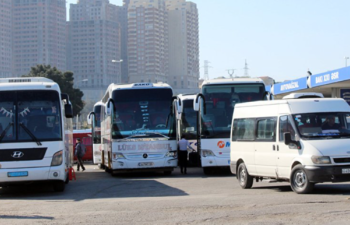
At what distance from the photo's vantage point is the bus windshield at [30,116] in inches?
652

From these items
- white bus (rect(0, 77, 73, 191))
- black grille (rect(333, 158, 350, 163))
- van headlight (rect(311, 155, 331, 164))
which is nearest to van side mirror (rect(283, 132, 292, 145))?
van headlight (rect(311, 155, 331, 164))

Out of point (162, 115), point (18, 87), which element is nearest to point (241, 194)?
point (18, 87)

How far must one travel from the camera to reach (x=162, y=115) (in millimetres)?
23219

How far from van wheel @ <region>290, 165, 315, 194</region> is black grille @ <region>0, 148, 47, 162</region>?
645cm

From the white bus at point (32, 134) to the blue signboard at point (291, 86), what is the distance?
2345cm

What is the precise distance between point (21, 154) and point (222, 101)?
8966 millimetres

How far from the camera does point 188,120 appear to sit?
103ft

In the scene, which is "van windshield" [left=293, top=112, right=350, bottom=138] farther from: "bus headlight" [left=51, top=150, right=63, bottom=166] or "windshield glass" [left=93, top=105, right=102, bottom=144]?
"windshield glass" [left=93, top=105, right=102, bottom=144]

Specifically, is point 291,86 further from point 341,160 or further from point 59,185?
point 341,160

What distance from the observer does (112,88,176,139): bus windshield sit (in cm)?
2308

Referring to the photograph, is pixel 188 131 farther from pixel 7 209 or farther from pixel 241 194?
pixel 7 209

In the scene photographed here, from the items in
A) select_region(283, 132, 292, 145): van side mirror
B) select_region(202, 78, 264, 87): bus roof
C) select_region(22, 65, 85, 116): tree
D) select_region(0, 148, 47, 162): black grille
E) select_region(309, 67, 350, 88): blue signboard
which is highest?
select_region(22, 65, 85, 116): tree

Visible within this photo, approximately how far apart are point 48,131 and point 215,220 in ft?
24.7

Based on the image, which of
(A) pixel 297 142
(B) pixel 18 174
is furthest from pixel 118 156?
(A) pixel 297 142
